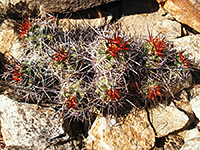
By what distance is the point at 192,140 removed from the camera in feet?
10.6

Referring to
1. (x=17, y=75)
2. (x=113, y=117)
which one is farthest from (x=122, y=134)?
(x=17, y=75)

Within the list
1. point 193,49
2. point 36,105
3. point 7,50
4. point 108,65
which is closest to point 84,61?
point 108,65

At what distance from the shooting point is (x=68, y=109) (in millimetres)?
2879

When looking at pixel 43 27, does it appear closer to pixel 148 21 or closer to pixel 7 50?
pixel 7 50

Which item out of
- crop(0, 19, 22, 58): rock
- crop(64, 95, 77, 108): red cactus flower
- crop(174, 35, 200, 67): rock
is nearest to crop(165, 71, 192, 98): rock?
crop(174, 35, 200, 67): rock

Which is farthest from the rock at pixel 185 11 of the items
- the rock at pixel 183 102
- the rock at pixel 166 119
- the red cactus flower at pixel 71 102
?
the red cactus flower at pixel 71 102

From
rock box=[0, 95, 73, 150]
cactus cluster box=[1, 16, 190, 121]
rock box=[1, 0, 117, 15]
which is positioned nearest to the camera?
cactus cluster box=[1, 16, 190, 121]

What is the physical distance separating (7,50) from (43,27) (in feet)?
3.28

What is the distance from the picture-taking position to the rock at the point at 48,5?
3299 mm

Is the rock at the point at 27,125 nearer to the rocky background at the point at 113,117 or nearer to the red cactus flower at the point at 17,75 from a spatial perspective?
the rocky background at the point at 113,117

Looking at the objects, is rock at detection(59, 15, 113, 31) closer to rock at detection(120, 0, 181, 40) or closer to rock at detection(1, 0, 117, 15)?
rock at detection(1, 0, 117, 15)

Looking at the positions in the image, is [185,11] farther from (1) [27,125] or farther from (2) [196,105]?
(1) [27,125]

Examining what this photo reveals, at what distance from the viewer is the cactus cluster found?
2711mm

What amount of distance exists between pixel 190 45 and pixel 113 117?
77.4 inches
